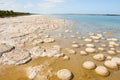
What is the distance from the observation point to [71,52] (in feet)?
20.5

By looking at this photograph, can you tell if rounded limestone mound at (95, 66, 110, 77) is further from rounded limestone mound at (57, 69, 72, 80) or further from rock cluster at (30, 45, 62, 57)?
rock cluster at (30, 45, 62, 57)

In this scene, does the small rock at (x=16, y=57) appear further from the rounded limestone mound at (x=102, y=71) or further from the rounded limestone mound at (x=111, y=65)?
the rounded limestone mound at (x=111, y=65)

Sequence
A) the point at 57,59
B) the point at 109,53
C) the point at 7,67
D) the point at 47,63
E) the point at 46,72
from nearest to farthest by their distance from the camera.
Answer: the point at 46,72, the point at 7,67, the point at 47,63, the point at 57,59, the point at 109,53

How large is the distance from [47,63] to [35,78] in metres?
1.10

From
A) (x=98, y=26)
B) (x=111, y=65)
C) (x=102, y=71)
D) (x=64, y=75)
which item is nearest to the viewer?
(x=64, y=75)

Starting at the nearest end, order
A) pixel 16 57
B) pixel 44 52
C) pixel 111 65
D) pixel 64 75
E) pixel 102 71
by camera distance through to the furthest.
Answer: pixel 64 75, pixel 102 71, pixel 111 65, pixel 16 57, pixel 44 52

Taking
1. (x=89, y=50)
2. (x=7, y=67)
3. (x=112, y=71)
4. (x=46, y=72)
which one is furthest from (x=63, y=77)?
(x=89, y=50)

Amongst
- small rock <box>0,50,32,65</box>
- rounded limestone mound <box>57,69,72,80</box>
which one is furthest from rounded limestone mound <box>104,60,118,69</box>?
small rock <box>0,50,32,65</box>

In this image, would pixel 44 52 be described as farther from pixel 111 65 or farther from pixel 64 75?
pixel 111 65

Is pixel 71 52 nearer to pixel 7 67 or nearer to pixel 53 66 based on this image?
pixel 53 66

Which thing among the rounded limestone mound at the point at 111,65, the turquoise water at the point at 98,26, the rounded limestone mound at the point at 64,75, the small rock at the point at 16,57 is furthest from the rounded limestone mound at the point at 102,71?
the turquoise water at the point at 98,26

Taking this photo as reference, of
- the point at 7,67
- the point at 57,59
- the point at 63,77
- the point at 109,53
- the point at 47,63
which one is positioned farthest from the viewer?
the point at 109,53

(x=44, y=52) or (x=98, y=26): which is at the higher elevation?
(x=44, y=52)

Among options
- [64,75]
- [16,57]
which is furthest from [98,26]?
[64,75]
